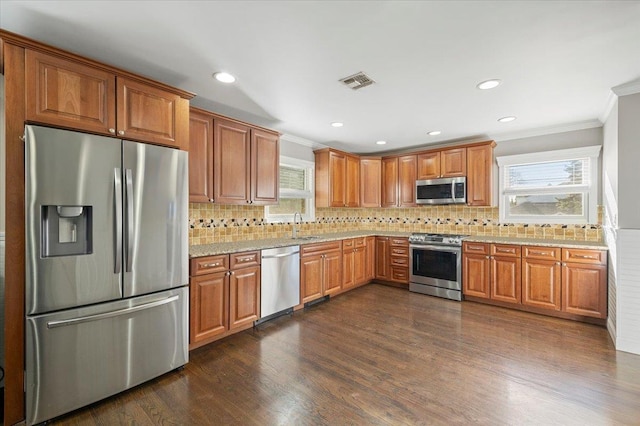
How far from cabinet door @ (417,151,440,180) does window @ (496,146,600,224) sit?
33.9 inches

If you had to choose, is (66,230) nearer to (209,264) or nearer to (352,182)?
(209,264)

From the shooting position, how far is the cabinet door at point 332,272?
13.7 ft

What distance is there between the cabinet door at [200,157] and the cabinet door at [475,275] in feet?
11.7

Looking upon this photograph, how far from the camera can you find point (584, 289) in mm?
3324

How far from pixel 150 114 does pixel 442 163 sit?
4119 millimetres

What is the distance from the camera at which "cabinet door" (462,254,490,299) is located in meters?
4.02

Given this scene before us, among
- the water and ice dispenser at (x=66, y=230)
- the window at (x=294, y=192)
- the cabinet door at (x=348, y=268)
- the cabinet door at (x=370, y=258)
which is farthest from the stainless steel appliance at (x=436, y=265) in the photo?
the water and ice dispenser at (x=66, y=230)

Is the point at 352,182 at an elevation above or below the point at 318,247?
above

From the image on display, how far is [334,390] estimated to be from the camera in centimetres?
212

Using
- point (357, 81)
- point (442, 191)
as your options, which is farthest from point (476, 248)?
point (357, 81)

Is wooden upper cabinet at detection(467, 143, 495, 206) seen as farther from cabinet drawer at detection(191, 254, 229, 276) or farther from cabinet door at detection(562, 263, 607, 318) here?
cabinet drawer at detection(191, 254, 229, 276)

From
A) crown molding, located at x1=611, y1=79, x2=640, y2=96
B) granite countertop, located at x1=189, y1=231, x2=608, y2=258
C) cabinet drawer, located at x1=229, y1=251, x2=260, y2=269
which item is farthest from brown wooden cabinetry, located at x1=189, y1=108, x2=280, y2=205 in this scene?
crown molding, located at x1=611, y1=79, x2=640, y2=96

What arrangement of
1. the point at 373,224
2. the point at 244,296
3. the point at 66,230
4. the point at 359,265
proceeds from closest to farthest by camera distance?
the point at 66,230
the point at 244,296
the point at 359,265
the point at 373,224

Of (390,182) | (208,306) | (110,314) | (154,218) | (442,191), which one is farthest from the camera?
(390,182)
